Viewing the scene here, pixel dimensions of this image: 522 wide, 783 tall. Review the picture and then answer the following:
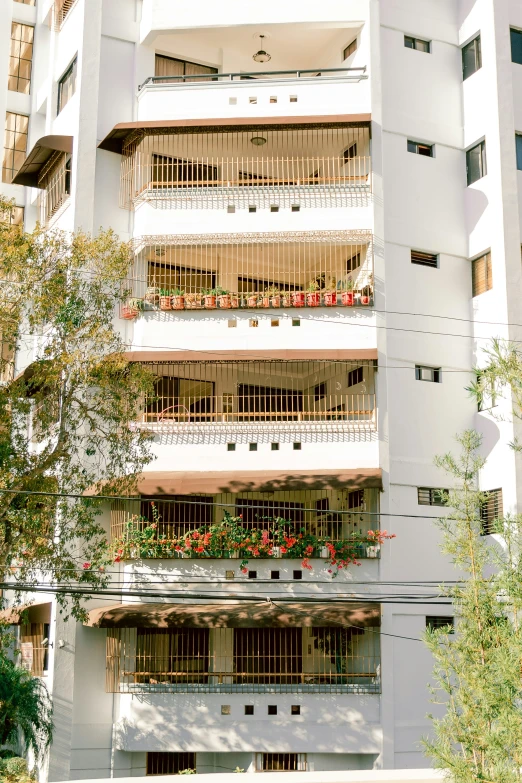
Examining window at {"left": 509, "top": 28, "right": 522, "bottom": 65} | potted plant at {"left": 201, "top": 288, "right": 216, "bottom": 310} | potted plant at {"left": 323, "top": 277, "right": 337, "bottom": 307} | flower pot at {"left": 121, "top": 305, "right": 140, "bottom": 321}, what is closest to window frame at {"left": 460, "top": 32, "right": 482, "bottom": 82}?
window at {"left": 509, "top": 28, "right": 522, "bottom": 65}

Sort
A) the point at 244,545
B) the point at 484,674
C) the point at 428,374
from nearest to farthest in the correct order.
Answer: the point at 484,674 → the point at 244,545 → the point at 428,374

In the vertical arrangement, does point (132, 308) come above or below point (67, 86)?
below

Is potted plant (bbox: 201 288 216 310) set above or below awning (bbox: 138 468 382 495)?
above

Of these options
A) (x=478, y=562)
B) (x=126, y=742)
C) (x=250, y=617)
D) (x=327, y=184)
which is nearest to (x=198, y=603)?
(x=250, y=617)

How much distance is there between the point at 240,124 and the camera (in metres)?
A: 26.6

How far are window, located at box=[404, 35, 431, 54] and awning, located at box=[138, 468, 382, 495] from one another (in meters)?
11.6

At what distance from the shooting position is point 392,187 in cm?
2650

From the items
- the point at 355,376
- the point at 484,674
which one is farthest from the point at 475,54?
the point at 484,674

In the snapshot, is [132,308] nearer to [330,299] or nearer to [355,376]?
[330,299]

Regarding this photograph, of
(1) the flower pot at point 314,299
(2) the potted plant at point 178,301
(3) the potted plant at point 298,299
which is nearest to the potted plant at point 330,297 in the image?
(1) the flower pot at point 314,299

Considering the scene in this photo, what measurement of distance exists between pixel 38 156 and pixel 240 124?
6363 millimetres

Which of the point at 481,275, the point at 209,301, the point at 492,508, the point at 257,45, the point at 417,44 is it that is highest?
the point at 257,45

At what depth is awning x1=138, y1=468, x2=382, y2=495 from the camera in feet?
79.6

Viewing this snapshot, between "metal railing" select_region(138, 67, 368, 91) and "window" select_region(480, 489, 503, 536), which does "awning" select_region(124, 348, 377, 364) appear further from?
"metal railing" select_region(138, 67, 368, 91)
